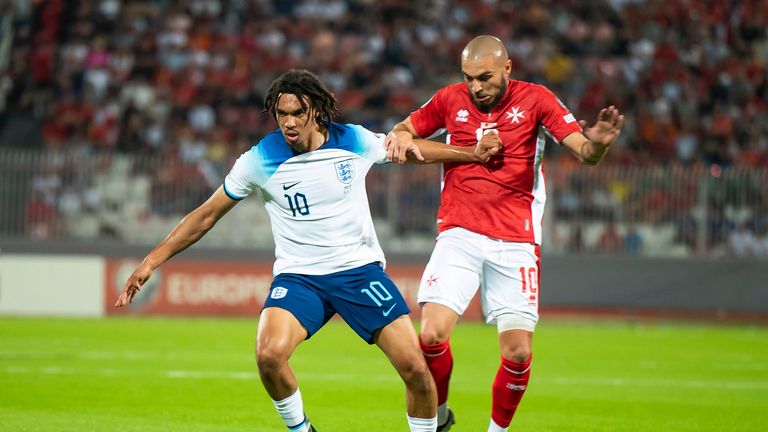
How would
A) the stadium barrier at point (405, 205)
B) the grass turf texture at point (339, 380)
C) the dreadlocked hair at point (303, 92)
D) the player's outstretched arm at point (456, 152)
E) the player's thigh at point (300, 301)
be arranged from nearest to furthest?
the player's thigh at point (300, 301) < the dreadlocked hair at point (303, 92) < the player's outstretched arm at point (456, 152) < the grass turf texture at point (339, 380) < the stadium barrier at point (405, 205)

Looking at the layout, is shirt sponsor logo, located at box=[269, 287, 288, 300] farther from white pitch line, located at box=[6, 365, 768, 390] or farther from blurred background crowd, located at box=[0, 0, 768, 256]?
blurred background crowd, located at box=[0, 0, 768, 256]

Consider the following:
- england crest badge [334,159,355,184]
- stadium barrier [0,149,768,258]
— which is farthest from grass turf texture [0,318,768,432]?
england crest badge [334,159,355,184]

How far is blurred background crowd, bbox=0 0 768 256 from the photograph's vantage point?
20969mm

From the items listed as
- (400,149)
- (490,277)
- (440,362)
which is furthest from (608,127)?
(440,362)

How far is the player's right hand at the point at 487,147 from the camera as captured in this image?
779 cm

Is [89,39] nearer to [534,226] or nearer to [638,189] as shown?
[638,189]

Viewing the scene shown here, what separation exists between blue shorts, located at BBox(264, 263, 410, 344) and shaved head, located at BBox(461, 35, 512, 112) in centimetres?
154

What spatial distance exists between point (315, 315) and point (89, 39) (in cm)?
1881

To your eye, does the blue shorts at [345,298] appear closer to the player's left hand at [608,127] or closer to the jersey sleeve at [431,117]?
the jersey sleeve at [431,117]

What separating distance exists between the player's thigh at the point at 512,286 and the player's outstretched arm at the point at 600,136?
861 millimetres

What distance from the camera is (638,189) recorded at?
69.4ft

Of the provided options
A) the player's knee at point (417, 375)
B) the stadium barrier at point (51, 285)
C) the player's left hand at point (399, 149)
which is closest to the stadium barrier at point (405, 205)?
the stadium barrier at point (51, 285)

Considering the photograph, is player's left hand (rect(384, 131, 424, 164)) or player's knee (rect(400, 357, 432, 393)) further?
player's left hand (rect(384, 131, 424, 164))

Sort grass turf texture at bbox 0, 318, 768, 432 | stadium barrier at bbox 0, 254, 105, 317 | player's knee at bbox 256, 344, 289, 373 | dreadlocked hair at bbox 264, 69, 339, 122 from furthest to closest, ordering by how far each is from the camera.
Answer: stadium barrier at bbox 0, 254, 105, 317 → grass turf texture at bbox 0, 318, 768, 432 → dreadlocked hair at bbox 264, 69, 339, 122 → player's knee at bbox 256, 344, 289, 373
